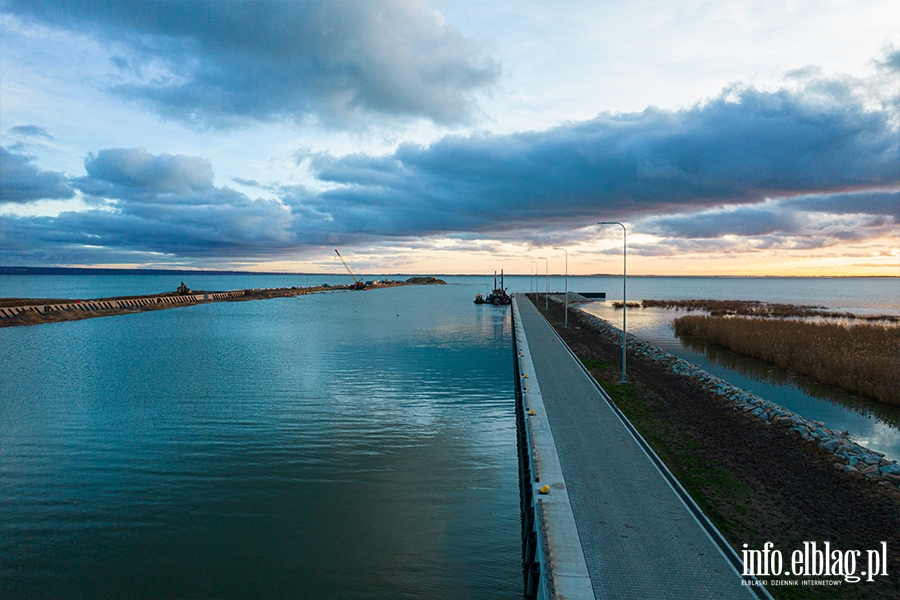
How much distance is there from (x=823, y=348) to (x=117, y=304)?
123669 mm

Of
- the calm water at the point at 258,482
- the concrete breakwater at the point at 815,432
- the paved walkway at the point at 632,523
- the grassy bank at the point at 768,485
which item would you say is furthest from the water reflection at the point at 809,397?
the calm water at the point at 258,482

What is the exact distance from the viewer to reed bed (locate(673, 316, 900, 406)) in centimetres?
3170

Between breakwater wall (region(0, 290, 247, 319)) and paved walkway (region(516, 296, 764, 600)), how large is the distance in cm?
9750

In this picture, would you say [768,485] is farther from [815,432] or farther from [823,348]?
[823,348]

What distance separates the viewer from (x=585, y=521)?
41.1 feet

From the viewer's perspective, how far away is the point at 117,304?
4144 inches

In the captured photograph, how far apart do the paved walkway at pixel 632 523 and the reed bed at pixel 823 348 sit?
22532 millimetres

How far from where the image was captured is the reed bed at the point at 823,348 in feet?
104

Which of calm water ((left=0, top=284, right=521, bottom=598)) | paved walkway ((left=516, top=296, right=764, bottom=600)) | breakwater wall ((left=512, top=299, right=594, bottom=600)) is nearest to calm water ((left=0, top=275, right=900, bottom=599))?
calm water ((left=0, top=284, right=521, bottom=598))

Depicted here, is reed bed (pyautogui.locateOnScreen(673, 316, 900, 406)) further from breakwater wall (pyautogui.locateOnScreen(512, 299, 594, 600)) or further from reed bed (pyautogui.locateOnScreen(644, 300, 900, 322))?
reed bed (pyautogui.locateOnScreen(644, 300, 900, 322))

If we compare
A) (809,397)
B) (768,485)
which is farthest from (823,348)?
(768,485)

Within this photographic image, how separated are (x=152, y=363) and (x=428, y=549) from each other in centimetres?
3986

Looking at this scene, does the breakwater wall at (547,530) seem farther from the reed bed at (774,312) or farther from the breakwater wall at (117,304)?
the breakwater wall at (117,304)

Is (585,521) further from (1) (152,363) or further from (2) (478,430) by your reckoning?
(1) (152,363)
